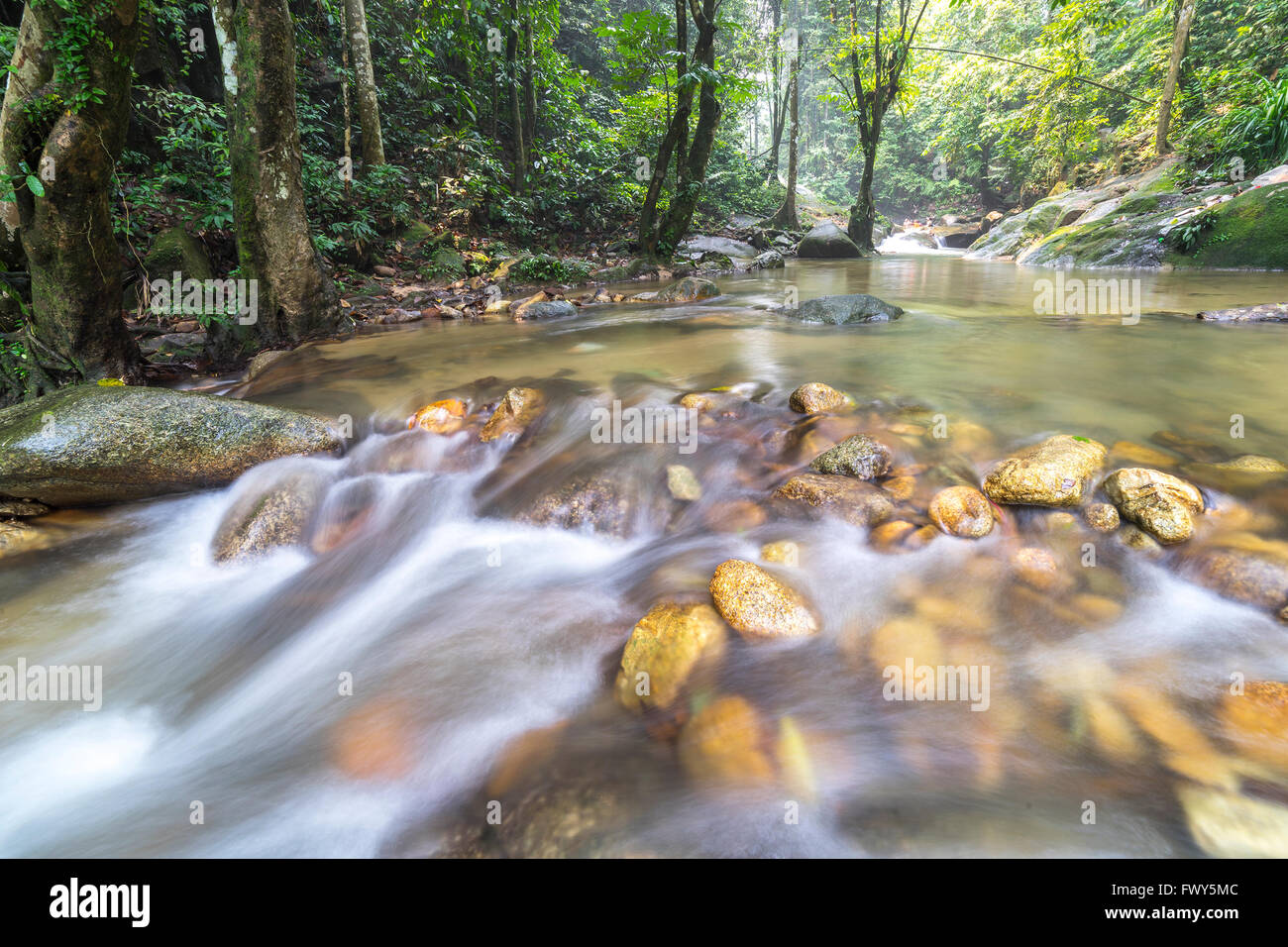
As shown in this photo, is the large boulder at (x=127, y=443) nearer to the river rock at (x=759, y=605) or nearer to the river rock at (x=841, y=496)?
the river rock at (x=759, y=605)

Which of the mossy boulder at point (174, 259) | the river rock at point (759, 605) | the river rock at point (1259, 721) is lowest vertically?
the river rock at point (1259, 721)

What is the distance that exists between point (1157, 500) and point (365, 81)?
12.5 metres

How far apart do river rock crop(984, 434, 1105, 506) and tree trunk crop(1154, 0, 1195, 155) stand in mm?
18255

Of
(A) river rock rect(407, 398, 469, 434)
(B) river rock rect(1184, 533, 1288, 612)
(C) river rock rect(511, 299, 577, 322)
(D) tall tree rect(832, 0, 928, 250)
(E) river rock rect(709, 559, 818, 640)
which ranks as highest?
(D) tall tree rect(832, 0, 928, 250)

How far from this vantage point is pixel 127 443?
356cm

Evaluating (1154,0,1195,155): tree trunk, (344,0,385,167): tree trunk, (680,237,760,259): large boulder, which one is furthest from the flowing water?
(1154,0,1195,155): tree trunk

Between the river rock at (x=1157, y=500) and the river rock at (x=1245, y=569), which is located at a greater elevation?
the river rock at (x=1157, y=500)

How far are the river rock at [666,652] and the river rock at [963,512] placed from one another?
1334mm

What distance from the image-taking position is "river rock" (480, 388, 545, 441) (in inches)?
177

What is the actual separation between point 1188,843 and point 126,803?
3.43 metres

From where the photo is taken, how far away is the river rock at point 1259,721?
1.80 meters

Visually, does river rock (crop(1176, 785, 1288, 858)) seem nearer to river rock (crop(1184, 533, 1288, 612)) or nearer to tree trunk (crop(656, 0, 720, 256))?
river rock (crop(1184, 533, 1288, 612))

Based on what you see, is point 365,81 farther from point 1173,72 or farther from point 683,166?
point 1173,72

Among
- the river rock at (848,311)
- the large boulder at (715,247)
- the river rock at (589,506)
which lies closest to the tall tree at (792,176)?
the large boulder at (715,247)
